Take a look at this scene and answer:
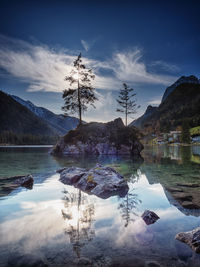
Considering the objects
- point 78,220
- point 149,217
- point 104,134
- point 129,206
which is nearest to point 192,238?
point 149,217

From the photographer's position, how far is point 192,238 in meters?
3.74

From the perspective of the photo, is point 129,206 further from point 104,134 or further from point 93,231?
point 104,134

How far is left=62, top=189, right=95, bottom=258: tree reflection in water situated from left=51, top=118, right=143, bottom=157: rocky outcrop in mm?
27276

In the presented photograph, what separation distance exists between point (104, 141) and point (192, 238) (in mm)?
31196

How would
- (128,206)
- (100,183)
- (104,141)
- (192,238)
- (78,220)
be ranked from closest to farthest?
(192,238) → (78,220) → (128,206) → (100,183) → (104,141)

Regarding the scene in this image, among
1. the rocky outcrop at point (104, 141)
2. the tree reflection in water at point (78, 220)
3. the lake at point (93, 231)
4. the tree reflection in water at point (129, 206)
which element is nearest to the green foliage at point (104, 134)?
the rocky outcrop at point (104, 141)

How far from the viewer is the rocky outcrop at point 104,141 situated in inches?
1350

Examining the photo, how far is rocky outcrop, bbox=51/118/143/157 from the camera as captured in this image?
112 feet

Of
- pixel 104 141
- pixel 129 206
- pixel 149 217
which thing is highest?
pixel 104 141

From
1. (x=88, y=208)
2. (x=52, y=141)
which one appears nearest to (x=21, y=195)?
(x=88, y=208)

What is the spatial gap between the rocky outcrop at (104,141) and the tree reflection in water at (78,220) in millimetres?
27276

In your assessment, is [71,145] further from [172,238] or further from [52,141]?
[52,141]

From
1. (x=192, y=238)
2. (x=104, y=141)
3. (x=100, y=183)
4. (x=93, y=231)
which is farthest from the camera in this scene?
(x=104, y=141)

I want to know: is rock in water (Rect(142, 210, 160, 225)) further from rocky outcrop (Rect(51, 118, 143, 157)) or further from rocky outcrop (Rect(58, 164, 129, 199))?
rocky outcrop (Rect(51, 118, 143, 157))
